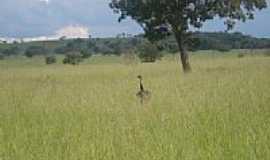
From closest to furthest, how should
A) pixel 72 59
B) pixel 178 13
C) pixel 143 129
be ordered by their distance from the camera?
1. pixel 143 129
2. pixel 178 13
3. pixel 72 59

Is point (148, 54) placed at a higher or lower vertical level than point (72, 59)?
higher

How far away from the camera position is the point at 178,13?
36188 mm

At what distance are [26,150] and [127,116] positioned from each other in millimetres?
3755

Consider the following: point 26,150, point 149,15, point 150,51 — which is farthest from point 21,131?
point 150,51

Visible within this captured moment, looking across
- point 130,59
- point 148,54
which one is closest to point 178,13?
point 130,59

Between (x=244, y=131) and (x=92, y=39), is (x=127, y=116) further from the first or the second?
(x=92, y=39)

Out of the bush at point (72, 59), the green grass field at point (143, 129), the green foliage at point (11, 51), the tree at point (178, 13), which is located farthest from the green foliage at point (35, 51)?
the green grass field at point (143, 129)

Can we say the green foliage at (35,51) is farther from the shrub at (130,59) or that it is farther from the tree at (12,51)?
the shrub at (130,59)

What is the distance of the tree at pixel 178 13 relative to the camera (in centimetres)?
3569

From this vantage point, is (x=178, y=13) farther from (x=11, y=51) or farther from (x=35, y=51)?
(x=11, y=51)

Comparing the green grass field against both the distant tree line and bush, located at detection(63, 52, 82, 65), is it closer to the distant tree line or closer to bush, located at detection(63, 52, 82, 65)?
the distant tree line

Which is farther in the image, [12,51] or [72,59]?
[12,51]

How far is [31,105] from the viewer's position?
612 inches

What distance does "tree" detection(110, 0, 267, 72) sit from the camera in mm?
35688
